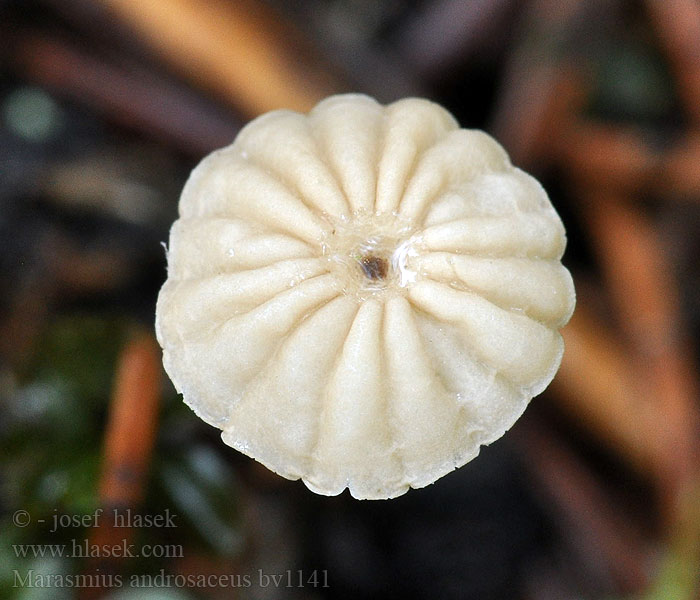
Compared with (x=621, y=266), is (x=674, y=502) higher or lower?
lower

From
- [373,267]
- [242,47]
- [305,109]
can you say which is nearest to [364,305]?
[373,267]

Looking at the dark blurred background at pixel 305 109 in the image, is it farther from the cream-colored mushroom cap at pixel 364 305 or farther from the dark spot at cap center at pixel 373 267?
the dark spot at cap center at pixel 373 267

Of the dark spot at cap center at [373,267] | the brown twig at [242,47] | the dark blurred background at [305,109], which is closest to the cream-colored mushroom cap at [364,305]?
the dark spot at cap center at [373,267]

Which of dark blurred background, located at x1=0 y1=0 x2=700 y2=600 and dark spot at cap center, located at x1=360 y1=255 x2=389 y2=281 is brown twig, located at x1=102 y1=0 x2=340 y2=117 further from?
dark spot at cap center, located at x1=360 y1=255 x2=389 y2=281

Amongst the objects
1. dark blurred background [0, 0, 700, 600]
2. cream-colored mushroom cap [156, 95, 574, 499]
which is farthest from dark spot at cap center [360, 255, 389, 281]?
dark blurred background [0, 0, 700, 600]

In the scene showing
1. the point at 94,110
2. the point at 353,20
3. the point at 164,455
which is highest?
the point at 353,20

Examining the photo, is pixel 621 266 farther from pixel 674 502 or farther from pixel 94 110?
pixel 94 110

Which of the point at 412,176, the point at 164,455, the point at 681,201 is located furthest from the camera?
the point at 681,201

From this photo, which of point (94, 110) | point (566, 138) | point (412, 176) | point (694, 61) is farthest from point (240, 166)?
point (694, 61)
